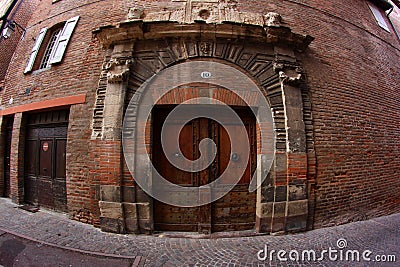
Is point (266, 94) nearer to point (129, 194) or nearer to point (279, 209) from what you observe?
point (279, 209)

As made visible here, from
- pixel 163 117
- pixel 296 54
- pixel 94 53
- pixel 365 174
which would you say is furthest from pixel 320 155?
pixel 94 53

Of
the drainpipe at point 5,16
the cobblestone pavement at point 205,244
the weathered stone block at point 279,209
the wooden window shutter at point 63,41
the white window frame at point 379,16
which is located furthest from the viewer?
the drainpipe at point 5,16

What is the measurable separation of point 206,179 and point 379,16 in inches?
378

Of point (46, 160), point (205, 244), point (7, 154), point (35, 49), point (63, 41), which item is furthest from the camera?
point (7, 154)

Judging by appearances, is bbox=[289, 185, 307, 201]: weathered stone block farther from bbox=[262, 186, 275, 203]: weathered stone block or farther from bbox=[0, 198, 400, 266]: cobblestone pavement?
bbox=[0, 198, 400, 266]: cobblestone pavement

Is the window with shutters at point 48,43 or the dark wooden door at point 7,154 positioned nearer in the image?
the window with shutters at point 48,43

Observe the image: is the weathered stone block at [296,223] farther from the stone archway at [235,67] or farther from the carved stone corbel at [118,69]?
the carved stone corbel at [118,69]

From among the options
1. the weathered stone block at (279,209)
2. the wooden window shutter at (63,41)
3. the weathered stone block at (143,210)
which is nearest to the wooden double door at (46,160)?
the wooden window shutter at (63,41)

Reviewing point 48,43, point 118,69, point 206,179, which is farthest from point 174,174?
point 48,43

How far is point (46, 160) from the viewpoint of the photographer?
491 cm

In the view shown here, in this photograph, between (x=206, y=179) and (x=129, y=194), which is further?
(x=206, y=179)

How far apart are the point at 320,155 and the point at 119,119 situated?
4.50 meters

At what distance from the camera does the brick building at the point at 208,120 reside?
3.74 m

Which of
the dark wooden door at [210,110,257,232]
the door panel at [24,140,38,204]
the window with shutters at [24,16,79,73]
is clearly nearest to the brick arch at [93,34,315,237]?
the dark wooden door at [210,110,257,232]
